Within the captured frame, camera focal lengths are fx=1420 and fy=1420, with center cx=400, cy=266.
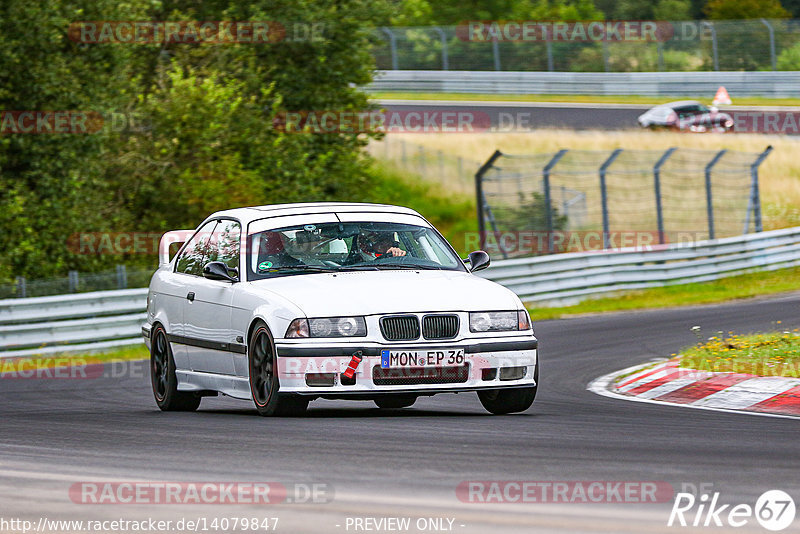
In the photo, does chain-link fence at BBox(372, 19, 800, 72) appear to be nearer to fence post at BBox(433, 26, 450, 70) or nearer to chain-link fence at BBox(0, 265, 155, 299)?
fence post at BBox(433, 26, 450, 70)

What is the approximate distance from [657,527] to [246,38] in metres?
27.2

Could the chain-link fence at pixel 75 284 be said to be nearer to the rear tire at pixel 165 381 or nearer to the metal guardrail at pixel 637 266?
the metal guardrail at pixel 637 266

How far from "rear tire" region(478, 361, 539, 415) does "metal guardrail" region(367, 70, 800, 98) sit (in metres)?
37.2

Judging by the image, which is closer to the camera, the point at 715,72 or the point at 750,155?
the point at 750,155

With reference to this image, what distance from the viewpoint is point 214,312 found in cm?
1052

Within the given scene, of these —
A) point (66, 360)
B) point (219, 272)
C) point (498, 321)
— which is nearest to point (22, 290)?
point (66, 360)

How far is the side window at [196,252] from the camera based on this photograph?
11.4 meters

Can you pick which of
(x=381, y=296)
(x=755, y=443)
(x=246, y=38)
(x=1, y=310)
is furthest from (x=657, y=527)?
(x=246, y=38)

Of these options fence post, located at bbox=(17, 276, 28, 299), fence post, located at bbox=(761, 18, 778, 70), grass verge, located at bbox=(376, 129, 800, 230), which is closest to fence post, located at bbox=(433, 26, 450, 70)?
grass verge, located at bbox=(376, 129, 800, 230)

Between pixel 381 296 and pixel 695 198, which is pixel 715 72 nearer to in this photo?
pixel 695 198

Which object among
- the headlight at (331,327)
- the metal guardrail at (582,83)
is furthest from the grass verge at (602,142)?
the headlight at (331,327)

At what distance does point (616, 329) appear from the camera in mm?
18859

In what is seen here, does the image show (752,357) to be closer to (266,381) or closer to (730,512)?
(266,381)

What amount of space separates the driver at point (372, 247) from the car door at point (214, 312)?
0.89 m
